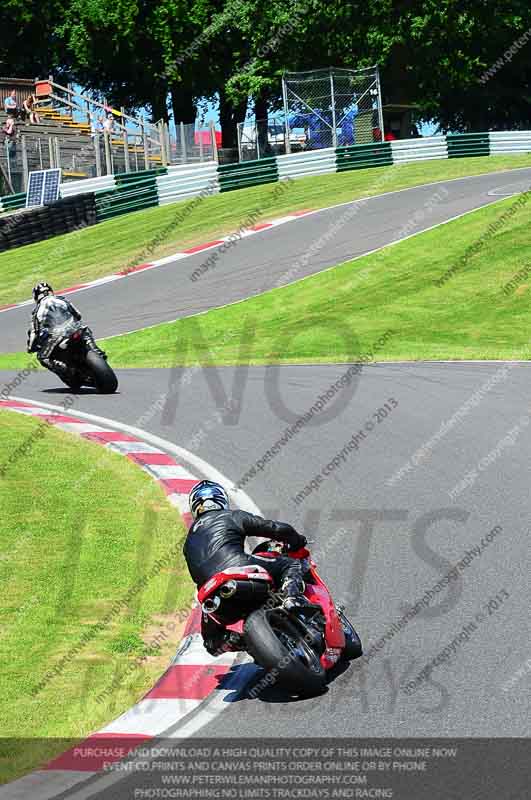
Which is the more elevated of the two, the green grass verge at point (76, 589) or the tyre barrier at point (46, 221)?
the tyre barrier at point (46, 221)

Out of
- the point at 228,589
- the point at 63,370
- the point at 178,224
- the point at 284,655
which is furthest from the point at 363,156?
the point at 284,655

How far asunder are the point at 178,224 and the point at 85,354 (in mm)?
19468

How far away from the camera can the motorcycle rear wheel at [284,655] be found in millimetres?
6516

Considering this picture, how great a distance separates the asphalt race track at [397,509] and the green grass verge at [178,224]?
14.2 meters

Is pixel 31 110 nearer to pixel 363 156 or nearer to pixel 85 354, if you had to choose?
pixel 363 156

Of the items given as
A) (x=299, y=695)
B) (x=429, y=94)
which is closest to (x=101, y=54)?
(x=429, y=94)

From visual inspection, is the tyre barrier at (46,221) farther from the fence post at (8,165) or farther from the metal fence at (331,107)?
the metal fence at (331,107)

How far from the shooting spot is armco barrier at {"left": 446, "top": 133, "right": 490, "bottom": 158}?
1687 inches

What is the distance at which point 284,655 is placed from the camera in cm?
653

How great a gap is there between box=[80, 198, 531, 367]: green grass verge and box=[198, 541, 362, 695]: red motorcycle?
42.8 ft

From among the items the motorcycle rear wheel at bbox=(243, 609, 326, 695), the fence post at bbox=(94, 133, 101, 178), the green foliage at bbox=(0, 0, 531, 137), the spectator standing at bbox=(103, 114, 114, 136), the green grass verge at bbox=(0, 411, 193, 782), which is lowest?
the green grass verge at bbox=(0, 411, 193, 782)

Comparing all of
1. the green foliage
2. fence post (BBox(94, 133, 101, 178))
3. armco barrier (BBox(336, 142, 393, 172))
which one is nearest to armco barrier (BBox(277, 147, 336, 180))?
armco barrier (BBox(336, 142, 393, 172))

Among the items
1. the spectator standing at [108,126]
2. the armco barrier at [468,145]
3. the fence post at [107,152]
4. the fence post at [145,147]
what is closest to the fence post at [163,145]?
the fence post at [145,147]

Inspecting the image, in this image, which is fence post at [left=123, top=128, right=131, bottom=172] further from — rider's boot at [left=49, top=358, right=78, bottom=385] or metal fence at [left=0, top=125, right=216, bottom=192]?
rider's boot at [left=49, top=358, right=78, bottom=385]
